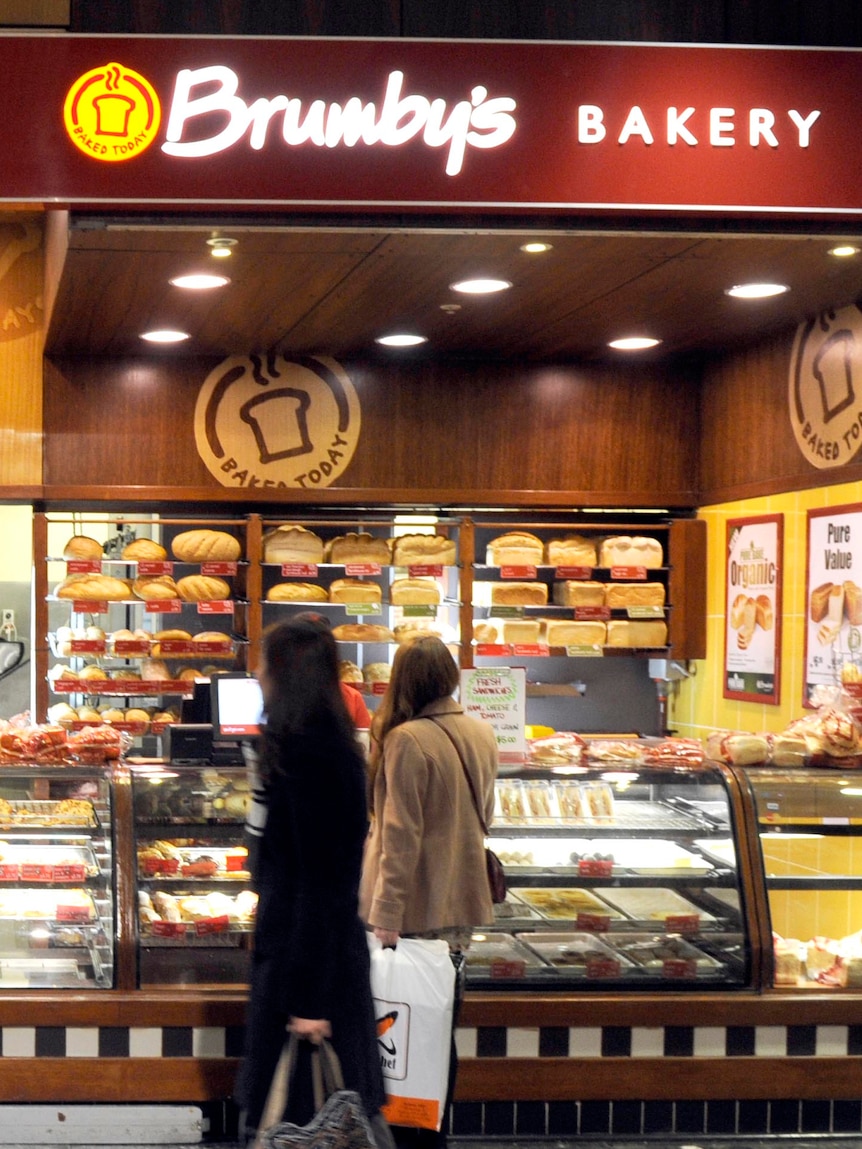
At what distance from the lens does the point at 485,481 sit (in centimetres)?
701

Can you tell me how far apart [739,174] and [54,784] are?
2815 millimetres

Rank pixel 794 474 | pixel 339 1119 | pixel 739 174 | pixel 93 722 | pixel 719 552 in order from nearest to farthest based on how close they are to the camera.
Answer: pixel 339 1119, pixel 739 174, pixel 794 474, pixel 93 722, pixel 719 552

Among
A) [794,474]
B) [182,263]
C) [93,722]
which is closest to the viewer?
[182,263]

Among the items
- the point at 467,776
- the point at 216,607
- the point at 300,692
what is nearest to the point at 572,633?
the point at 216,607

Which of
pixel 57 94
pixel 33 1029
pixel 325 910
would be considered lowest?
pixel 33 1029

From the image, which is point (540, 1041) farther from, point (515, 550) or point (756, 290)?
point (515, 550)

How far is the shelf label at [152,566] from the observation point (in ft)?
21.6

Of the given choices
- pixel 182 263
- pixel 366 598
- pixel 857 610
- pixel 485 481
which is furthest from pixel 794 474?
pixel 182 263

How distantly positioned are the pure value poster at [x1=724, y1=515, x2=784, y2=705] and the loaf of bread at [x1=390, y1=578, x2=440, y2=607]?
4.63 ft

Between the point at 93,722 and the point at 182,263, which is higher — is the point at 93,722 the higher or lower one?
the lower one

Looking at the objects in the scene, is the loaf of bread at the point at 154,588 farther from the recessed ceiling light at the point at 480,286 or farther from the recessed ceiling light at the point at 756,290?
the recessed ceiling light at the point at 756,290

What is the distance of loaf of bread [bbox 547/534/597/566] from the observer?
6.84 m

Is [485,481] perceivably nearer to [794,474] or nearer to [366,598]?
[366,598]

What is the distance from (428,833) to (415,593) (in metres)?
3.06
